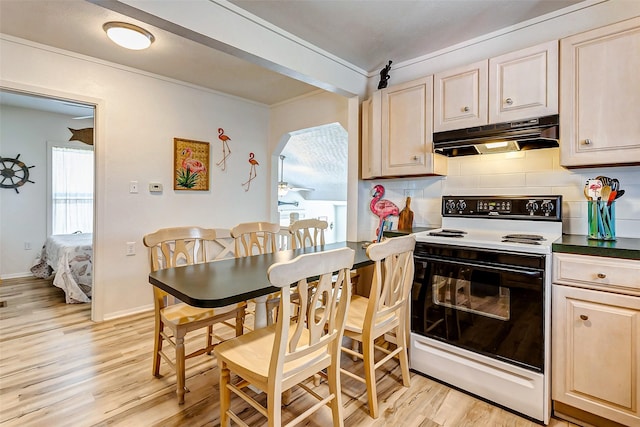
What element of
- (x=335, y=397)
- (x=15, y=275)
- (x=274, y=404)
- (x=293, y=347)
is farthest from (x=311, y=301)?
(x=15, y=275)

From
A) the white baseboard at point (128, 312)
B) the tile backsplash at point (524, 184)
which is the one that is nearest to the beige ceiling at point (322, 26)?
the tile backsplash at point (524, 184)

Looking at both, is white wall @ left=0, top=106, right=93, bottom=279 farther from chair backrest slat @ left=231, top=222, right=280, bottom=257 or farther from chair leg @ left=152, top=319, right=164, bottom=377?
chair backrest slat @ left=231, top=222, right=280, bottom=257

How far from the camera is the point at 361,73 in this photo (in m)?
2.93

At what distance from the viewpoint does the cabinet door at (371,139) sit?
268cm

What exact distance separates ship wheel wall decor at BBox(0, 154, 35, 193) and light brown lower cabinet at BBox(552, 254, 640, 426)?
6.37 meters

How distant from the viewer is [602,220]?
1.80m

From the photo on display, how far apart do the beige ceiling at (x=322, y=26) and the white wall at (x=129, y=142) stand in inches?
7.3

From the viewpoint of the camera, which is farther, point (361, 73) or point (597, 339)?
point (361, 73)

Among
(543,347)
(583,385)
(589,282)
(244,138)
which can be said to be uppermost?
(244,138)

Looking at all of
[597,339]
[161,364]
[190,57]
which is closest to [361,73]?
[190,57]

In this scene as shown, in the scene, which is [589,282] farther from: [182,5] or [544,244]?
[182,5]

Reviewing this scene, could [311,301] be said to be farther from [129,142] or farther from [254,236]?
[129,142]

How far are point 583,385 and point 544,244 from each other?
28.4 inches

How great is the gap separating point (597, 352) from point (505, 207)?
3.21ft
